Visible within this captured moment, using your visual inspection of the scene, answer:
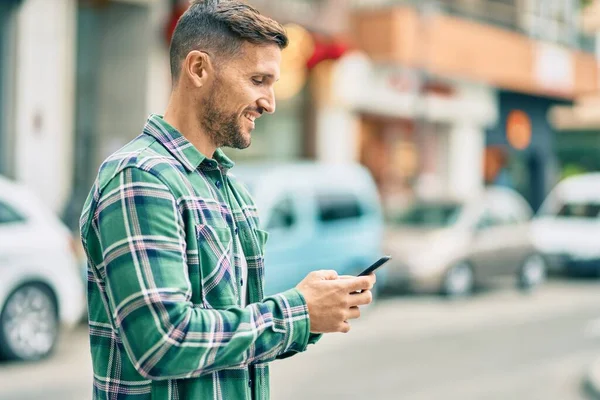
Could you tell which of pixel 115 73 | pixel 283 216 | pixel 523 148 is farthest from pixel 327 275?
pixel 523 148

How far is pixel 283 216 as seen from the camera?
11.8 m

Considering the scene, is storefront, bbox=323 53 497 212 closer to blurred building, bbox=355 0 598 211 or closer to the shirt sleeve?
blurred building, bbox=355 0 598 211

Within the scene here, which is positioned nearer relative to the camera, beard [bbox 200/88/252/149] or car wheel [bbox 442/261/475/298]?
beard [bbox 200/88/252/149]

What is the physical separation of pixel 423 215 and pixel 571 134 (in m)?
28.7

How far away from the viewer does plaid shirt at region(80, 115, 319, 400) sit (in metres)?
1.76

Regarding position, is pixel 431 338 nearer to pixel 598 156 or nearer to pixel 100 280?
pixel 100 280

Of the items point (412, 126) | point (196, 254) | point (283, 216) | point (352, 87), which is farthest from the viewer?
point (412, 126)

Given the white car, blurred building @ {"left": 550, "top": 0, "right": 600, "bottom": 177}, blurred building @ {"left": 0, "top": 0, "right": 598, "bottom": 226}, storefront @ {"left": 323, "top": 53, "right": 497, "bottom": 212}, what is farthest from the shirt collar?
blurred building @ {"left": 550, "top": 0, "right": 600, "bottom": 177}

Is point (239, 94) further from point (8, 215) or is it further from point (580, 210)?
point (580, 210)

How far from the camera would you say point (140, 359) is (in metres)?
1.77

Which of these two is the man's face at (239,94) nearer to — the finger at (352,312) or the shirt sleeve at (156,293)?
the shirt sleeve at (156,293)

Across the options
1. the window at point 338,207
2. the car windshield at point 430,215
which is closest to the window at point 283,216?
the window at point 338,207

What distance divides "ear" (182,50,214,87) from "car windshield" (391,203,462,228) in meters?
13.3

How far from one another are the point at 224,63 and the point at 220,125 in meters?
0.13
